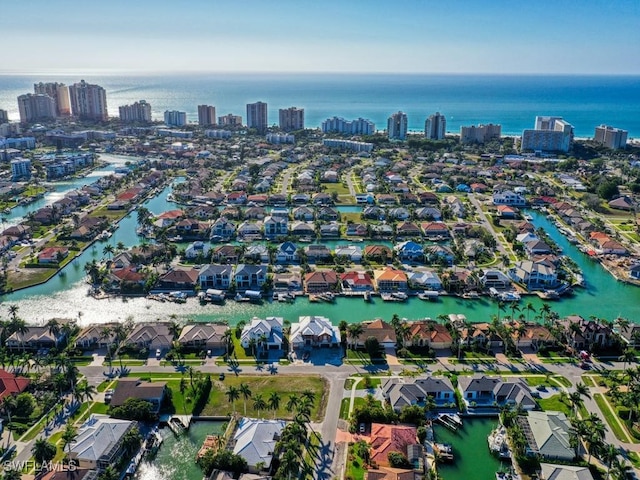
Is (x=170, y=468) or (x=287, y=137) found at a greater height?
(x=287, y=137)

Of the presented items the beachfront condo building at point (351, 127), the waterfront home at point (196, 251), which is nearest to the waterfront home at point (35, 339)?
the waterfront home at point (196, 251)

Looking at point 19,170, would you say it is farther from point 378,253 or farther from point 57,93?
point 57,93

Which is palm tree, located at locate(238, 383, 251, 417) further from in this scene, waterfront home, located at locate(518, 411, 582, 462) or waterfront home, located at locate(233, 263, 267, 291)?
waterfront home, located at locate(233, 263, 267, 291)

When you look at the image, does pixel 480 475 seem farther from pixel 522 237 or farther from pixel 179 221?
pixel 179 221

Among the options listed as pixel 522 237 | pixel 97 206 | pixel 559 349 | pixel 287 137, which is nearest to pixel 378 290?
pixel 559 349

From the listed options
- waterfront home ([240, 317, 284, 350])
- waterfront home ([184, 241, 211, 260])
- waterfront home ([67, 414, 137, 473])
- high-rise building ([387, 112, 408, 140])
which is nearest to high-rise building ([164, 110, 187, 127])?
high-rise building ([387, 112, 408, 140])
